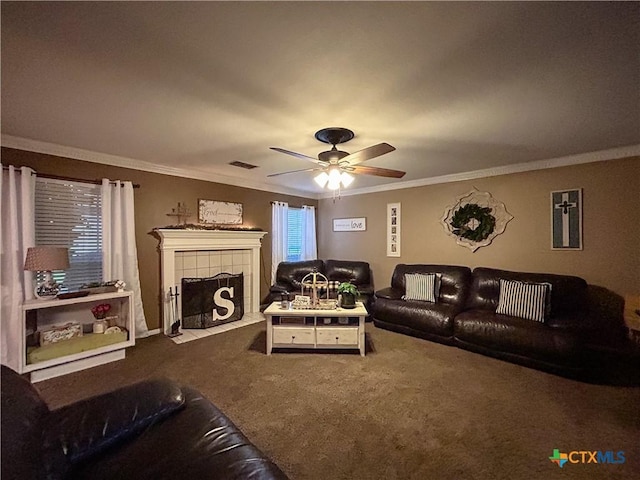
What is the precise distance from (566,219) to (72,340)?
577 centimetres

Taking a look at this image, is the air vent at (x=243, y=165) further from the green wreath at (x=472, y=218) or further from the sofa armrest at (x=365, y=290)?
the green wreath at (x=472, y=218)

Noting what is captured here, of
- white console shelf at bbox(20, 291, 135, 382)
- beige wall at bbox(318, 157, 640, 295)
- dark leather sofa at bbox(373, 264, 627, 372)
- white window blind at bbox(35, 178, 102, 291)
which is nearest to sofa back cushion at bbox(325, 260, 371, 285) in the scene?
beige wall at bbox(318, 157, 640, 295)

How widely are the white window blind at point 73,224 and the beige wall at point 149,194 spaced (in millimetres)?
176

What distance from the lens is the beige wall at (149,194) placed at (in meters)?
2.99

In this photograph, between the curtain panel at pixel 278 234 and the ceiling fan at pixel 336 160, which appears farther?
the curtain panel at pixel 278 234

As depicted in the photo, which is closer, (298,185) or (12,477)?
(12,477)

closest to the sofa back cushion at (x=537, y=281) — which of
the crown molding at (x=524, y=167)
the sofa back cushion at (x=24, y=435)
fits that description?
the crown molding at (x=524, y=167)

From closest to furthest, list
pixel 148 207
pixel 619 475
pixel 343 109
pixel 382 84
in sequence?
1. pixel 619 475
2. pixel 382 84
3. pixel 343 109
4. pixel 148 207

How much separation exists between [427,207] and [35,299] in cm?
515

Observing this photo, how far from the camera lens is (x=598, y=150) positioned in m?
3.14

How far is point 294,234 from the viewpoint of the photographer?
5758 millimetres

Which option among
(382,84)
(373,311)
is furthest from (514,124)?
(373,311)

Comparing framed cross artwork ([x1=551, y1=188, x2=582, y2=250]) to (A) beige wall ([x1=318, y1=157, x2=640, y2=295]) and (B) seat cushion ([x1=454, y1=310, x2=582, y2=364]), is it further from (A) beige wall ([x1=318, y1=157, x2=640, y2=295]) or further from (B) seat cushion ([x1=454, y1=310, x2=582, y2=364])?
(B) seat cushion ([x1=454, y1=310, x2=582, y2=364])

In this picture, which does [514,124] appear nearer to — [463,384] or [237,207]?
[463,384]
